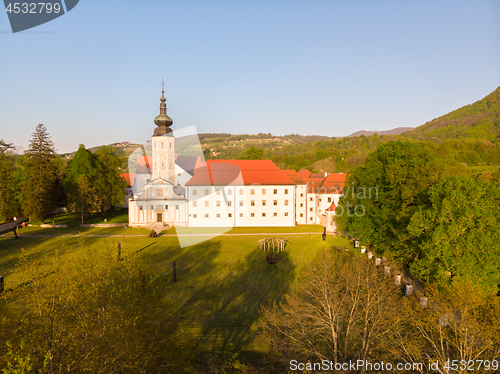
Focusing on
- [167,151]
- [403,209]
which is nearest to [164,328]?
[403,209]

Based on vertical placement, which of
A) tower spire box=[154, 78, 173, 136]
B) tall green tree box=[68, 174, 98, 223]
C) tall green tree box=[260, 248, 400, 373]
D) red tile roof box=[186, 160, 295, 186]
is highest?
tower spire box=[154, 78, 173, 136]

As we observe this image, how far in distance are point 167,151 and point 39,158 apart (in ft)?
69.6

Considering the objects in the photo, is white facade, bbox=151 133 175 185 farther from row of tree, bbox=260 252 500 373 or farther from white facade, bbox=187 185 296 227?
row of tree, bbox=260 252 500 373

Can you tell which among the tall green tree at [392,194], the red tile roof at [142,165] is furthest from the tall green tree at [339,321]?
the red tile roof at [142,165]

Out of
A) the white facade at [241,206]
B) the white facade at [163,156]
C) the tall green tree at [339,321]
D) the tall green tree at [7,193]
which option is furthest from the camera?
the white facade at [163,156]

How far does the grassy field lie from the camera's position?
20.5m

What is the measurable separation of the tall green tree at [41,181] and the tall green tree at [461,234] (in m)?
52.0

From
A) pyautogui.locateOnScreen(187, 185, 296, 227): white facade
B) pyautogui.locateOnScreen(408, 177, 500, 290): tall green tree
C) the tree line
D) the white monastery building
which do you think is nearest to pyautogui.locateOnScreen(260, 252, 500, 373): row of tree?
the tree line

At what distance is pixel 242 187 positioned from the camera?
5353 centimetres

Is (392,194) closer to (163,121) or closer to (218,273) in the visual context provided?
(218,273)

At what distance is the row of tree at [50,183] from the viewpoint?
4969cm

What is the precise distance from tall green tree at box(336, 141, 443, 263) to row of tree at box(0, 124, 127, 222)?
140ft

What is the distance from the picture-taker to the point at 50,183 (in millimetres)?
52281

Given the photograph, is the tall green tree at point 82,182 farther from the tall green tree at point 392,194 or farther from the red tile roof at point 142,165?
the tall green tree at point 392,194
